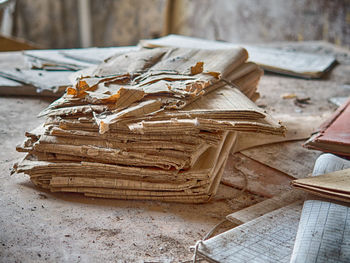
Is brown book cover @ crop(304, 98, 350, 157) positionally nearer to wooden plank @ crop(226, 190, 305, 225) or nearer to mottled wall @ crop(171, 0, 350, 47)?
wooden plank @ crop(226, 190, 305, 225)

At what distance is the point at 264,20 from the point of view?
645 centimetres

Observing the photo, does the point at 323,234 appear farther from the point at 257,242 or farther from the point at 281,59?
Answer: the point at 281,59

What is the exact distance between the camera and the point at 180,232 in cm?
165

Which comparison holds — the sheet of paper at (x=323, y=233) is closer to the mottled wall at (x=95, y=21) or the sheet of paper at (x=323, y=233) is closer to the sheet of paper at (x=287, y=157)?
the sheet of paper at (x=287, y=157)

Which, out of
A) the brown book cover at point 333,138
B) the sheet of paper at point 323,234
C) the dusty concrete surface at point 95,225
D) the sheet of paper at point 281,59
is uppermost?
the sheet of paper at point 281,59

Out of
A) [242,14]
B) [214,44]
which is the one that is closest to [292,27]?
[242,14]

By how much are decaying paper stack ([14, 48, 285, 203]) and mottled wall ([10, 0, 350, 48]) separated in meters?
4.45

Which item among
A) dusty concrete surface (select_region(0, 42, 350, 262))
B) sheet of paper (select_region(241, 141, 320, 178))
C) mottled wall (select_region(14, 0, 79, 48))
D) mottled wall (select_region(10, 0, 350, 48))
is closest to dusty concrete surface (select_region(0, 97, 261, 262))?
dusty concrete surface (select_region(0, 42, 350, 262))

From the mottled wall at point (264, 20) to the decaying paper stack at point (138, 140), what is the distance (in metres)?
4.31

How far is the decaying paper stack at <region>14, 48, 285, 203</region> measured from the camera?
68.9 inches

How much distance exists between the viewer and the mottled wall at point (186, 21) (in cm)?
595

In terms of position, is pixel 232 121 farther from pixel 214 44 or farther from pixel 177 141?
Answer: pixel 214 44

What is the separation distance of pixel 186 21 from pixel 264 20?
4.38 ft

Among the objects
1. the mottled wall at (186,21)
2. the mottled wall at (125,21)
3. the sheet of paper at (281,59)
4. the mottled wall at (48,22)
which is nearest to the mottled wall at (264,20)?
the mottled wall at (186,21)
